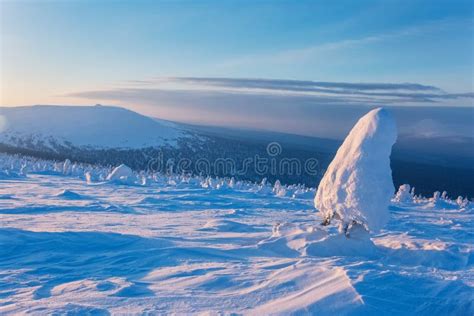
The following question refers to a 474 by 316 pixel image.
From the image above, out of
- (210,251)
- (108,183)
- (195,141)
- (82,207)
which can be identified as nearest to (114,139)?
(195,141)

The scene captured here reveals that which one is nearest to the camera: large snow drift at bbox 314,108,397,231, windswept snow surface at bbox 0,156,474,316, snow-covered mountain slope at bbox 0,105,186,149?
windswept snow surface at bbox 0,156,474,316

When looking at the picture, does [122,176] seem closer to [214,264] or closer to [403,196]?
[403,196]

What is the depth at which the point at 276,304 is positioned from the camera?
6.68m

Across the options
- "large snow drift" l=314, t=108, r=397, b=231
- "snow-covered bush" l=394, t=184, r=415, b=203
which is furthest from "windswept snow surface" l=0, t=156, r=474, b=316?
"snow-covered bush" l=394, t=184, r=415, b=203

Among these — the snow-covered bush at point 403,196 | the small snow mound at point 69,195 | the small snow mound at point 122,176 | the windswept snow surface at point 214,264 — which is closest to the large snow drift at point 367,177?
the windswept snow surface at point 214,264

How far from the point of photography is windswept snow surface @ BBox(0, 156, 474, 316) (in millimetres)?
6645

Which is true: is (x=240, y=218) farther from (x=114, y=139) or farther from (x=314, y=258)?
(x=114, y=139)

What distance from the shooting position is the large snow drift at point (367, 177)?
10.3 m

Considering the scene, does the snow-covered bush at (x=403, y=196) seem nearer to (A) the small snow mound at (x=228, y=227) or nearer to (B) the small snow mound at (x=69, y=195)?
(A) the small snow mound at (x=228, y=227)

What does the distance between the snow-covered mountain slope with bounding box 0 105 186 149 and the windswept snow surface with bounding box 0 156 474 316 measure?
4276 inches

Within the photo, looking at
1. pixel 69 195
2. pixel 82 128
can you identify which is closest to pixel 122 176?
pixel 69 195

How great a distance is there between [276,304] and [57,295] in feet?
11.5

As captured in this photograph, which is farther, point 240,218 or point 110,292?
point 240,218

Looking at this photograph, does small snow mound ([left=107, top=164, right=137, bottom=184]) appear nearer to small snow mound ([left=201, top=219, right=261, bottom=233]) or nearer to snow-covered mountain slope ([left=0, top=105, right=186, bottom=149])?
small snow mound ([left=201, top=219, right=261, bottom=233])
